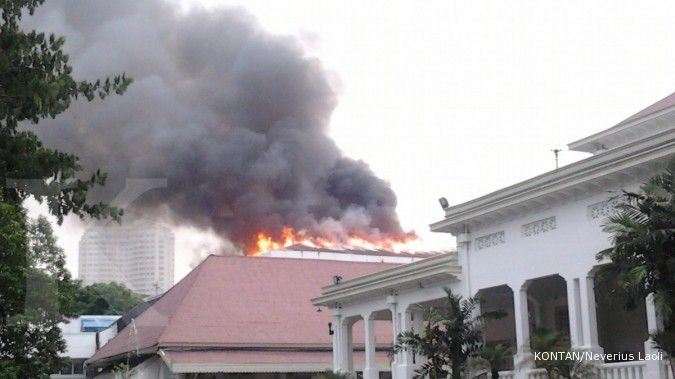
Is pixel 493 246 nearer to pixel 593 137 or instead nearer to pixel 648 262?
pixel 593 137

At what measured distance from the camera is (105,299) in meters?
68.5

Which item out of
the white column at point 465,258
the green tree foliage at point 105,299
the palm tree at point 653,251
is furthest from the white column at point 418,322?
the green tree foliage at point 105,299

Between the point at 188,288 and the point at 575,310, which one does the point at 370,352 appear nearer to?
the point at 575,310

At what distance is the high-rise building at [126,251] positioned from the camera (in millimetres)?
36531

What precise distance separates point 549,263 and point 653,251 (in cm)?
664

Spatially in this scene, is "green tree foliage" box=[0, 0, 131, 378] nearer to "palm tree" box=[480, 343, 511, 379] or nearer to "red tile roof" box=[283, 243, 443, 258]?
"palm tree" box=[480, 343, 511, 379]

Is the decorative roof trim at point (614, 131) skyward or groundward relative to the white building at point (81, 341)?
skyward

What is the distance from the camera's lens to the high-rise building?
120 feet

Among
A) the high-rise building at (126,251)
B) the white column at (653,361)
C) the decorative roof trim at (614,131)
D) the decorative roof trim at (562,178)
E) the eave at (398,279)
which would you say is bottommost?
the white column at (653,361)

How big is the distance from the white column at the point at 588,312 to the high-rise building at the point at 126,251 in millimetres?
18016

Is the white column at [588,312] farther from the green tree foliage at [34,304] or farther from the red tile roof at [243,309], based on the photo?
the red tile roof at [243,309]

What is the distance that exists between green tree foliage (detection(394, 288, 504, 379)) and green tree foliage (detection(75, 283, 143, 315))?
134 feet

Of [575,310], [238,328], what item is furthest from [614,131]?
[238,328]

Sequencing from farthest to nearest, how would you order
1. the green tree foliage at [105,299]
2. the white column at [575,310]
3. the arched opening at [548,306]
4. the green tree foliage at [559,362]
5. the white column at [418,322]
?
the green tree foliage at [105,299]
the white column at [418,322]
the arched opening at [548,306]
the white column at [575,310]
the green tree foliage at [559,362]
